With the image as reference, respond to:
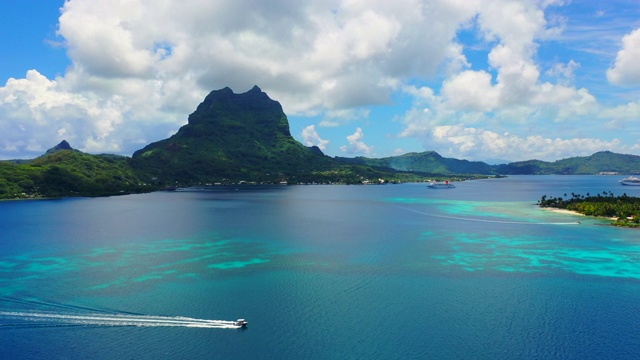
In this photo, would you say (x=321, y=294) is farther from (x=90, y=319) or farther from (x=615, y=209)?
(x=615, y=209)

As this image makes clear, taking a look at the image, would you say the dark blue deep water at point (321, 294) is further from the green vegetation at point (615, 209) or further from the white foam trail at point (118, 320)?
the green vegetation at point (615, 209)

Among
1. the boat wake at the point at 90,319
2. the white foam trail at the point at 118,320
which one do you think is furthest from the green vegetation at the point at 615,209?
the boat wake at the point at 90,319

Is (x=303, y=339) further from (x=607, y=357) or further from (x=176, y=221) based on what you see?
(x=176, y=221)

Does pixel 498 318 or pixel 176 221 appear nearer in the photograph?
pixel 498 318

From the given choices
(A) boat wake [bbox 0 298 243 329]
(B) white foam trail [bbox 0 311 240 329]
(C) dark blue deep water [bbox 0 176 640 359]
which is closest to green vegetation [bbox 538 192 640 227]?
(C) dark blue deep water [bbox 0 176 640 359]

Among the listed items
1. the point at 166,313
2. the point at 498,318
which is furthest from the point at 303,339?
the point at 498,318

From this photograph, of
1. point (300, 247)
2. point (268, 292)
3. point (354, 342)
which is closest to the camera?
point (354, 342)
